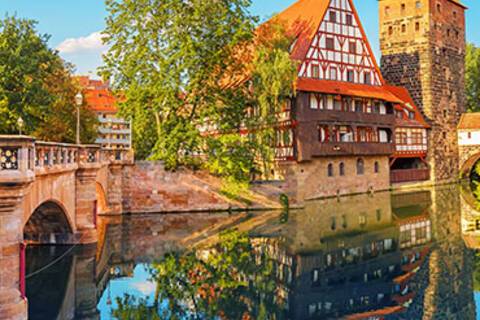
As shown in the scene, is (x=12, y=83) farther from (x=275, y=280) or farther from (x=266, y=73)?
(x=275, y=280)

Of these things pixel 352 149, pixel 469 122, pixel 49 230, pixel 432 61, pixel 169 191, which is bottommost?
pixel 49 230

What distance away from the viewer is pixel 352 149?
3247 cm

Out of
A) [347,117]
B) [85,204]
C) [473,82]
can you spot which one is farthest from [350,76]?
[473,82]

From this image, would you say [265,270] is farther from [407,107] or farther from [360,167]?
[407,107]

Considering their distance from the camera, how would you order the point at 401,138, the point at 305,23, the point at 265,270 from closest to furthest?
1. the point at 265,270
2. the point at 305,23
3. the point at 401,138

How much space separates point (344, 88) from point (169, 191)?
45.4 feet

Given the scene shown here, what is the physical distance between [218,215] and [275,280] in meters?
12.0

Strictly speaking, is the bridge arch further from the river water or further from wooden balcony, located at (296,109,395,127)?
wooden balcony, located at (296,109,395,127)

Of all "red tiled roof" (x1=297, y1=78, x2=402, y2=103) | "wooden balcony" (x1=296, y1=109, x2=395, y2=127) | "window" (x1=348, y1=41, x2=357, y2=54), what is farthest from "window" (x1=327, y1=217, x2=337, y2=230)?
"window" (x1=348, y1=41, x2=357, y2=54)

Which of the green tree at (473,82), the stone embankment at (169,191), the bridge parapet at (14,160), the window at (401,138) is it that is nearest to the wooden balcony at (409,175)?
the window at (401,138)

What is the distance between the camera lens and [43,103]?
86.8ft

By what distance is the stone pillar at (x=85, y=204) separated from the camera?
656 inches

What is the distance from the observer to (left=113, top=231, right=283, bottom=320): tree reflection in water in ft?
35.6

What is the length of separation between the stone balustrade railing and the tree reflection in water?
12.7ft
